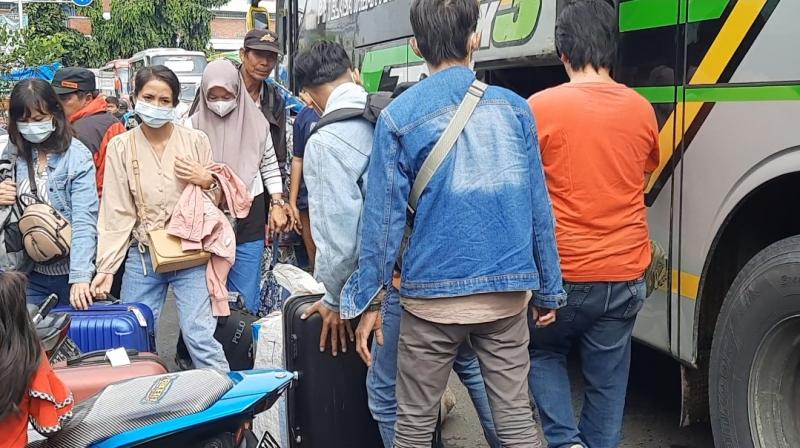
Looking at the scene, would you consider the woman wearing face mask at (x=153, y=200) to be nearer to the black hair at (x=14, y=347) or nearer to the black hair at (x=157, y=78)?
the black hair at (x=157, y=78)

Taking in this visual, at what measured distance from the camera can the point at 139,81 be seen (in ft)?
13.8

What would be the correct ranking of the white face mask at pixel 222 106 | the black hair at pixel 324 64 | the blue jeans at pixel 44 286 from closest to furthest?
the black hair at pixel 324 64, the blue jeans at pixel 44 286, the white face mask at pixel 222 106

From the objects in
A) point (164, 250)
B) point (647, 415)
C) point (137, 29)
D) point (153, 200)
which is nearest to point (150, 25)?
point (137, 29)

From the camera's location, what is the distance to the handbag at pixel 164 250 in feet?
12.9

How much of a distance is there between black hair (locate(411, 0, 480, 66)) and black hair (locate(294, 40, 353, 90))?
69cm

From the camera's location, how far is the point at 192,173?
4023mm

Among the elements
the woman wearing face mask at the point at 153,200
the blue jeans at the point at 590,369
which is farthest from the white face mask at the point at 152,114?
the blue jeans at the point at 590,369

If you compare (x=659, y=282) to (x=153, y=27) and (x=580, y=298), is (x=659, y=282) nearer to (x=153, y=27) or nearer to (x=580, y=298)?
(x=580, y=298)

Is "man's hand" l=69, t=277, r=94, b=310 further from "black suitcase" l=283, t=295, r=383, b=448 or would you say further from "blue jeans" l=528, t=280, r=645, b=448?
"blue jeans" l=528, t=280, r=645, b=448

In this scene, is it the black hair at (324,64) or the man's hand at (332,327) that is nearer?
the man's hand at (332,327)

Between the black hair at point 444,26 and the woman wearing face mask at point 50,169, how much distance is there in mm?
2187

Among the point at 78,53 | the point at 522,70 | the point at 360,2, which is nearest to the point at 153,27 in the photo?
the point at 78,53

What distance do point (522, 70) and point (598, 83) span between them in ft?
6.04

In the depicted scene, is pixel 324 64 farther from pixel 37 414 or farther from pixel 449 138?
pixel 37 414
